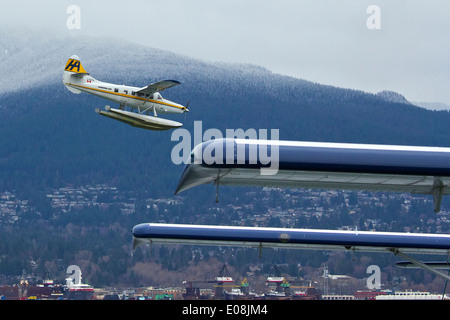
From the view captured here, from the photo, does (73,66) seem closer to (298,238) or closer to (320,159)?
(298,238)

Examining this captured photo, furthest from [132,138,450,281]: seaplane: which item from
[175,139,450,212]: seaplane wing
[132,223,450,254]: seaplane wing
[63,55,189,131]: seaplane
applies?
[63,55,189,131]: seaplane

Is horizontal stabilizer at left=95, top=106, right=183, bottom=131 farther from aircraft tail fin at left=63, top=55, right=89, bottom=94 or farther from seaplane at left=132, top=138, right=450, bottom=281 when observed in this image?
seaplane at left=132, top=138, right=450, bottom=281

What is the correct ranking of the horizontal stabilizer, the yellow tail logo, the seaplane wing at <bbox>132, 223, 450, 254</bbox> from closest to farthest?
the seaplane wing at <bbox>132, 223, 450, 254</bbox>
the horizontal stabilizer
the yellow tail logo

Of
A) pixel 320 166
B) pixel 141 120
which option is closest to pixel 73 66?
pixel 141 120

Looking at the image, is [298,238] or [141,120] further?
[141,120]

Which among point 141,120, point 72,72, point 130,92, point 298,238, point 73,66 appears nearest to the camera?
point 298,238

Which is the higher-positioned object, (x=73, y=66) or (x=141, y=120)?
(x=73, y=66)
